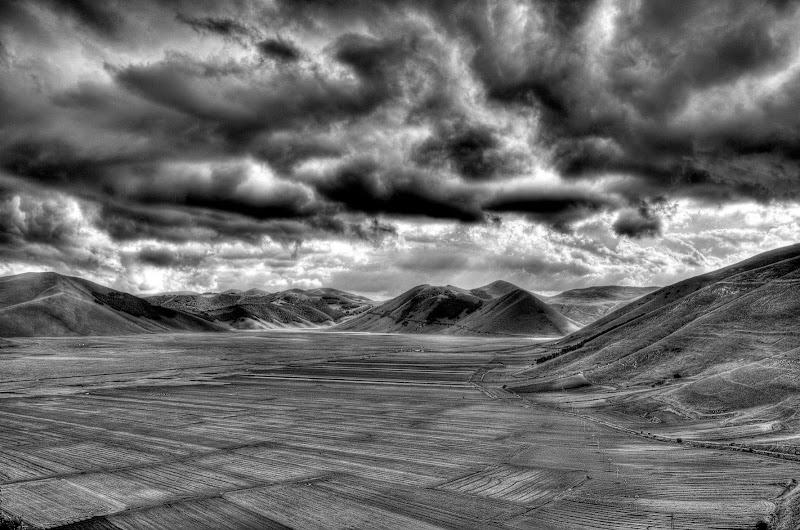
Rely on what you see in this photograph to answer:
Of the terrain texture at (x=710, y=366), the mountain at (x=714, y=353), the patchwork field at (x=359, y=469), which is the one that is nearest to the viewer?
the patchwork field at (x=359, y=469)

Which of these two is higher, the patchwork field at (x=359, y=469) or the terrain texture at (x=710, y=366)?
the terrain texture at (x=710, y=366)

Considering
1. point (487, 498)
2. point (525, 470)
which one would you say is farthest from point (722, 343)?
point (487, 498)

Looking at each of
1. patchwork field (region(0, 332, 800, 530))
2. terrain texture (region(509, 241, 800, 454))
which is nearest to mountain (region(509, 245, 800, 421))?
terrain texture (region(509, 241, 800, 454))

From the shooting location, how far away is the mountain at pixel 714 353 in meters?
50.2

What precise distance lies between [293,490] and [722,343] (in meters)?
61.5

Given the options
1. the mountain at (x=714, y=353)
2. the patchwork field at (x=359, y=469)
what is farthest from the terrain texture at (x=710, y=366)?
the patchwork field at (x=359, y=469)

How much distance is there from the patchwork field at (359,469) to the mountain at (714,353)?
472 inches

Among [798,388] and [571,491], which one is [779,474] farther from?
[798,388]

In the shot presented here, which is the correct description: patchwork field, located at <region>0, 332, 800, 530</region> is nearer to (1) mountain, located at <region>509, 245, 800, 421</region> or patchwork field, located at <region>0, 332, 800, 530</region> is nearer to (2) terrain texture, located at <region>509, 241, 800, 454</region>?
(2) terrain texture, located at <region>509, 241, 800, 454</region>

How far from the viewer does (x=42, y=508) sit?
994 inches

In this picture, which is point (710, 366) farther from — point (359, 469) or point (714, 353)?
point (359, 469)

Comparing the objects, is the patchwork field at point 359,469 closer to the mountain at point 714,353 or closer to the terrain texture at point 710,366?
the terrain texture at point 710,366

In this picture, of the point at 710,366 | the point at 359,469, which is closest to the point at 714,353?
the point at 710,366

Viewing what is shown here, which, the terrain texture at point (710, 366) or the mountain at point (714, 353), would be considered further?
the mountain at point (714, 353)
